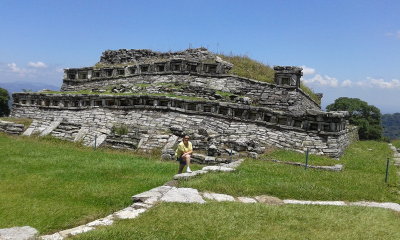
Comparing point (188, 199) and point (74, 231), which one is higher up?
point (188, 199)

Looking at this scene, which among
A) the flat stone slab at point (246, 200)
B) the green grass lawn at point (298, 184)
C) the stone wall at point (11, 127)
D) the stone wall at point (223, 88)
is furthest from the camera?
the stone wall at point (11, 127)

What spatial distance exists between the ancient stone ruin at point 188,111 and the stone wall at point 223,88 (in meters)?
0.07

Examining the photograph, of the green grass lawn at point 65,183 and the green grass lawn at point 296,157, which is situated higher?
the green grass lawn at point 296,157

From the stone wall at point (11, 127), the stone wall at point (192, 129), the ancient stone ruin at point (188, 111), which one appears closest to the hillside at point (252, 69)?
the ancient stone ruin at point (188, 111)

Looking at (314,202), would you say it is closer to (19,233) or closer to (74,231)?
(74,231)

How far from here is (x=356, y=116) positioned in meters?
50.2

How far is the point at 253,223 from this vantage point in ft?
27.2

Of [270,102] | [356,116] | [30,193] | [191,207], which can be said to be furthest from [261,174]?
[356,116]

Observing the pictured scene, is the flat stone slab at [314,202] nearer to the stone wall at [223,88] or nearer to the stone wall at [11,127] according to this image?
the stone wall at [223,88]

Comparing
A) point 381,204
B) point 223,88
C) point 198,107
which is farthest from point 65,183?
point 223,88

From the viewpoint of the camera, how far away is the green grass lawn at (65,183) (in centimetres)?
902

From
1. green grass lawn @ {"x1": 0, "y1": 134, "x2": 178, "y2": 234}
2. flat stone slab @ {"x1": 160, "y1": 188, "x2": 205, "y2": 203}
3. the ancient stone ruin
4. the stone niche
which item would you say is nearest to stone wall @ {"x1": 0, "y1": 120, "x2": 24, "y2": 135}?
the ancient stone ruin

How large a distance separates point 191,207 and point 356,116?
156 ft

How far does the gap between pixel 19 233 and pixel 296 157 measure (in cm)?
1411
